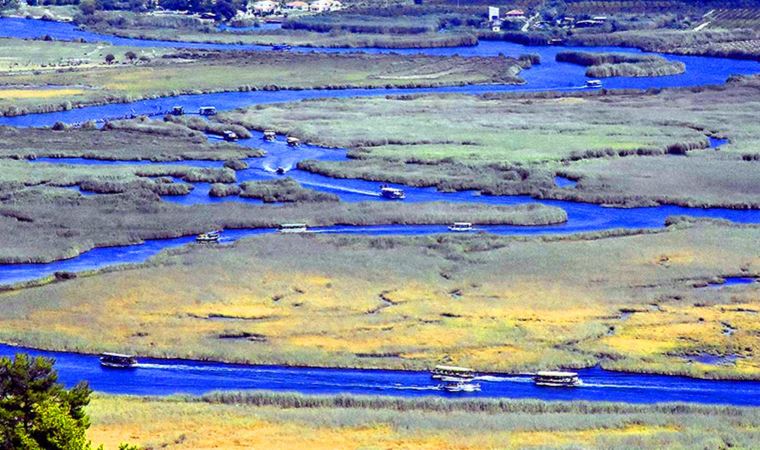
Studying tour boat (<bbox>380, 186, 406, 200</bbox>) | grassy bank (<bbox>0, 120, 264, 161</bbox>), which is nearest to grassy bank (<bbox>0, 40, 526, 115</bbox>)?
grassy bank (<bbox>0, 120, 264, 161</bbox>)

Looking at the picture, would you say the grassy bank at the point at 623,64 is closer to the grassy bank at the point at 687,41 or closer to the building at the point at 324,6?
the grassy bank at the point at 687,41

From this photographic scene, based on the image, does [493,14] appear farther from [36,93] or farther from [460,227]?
[460,227]

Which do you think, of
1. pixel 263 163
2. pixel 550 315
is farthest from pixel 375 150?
pixel 550 315

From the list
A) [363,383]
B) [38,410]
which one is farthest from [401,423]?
[38,410]

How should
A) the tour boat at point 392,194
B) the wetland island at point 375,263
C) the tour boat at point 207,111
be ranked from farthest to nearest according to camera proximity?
the tour boat at point 207,111, the tour boat at point 392,194, the wetland island at point 375,263

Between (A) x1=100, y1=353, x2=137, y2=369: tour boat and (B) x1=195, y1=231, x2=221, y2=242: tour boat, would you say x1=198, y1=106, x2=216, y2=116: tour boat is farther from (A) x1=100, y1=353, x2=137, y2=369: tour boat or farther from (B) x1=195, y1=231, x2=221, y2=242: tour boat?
(A) x1=100, y1=353, x2=137, y2=369: tour boat

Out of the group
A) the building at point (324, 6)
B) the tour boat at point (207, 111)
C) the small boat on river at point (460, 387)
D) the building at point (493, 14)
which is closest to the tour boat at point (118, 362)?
the small boat on river at point (460, 387)

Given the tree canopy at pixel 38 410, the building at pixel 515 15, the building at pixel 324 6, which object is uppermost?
the tree canopy at pixel 38 410

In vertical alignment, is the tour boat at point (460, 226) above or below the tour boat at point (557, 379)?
below
